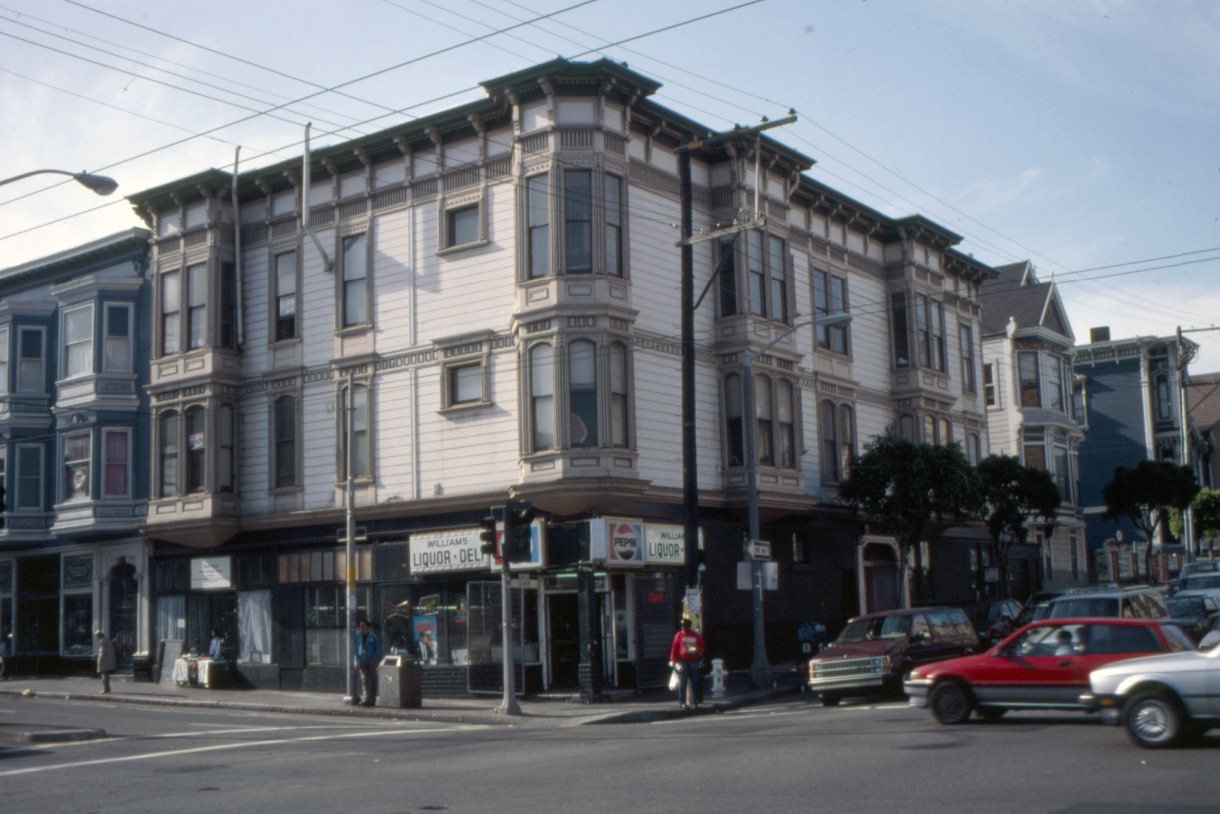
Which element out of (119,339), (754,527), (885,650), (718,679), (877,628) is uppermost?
(119,339)

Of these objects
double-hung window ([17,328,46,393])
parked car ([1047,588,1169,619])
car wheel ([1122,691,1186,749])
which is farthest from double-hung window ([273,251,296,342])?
car wheel ([1122,691,1186,749])

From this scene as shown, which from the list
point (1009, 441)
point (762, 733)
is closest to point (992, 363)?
point (1009, 441)

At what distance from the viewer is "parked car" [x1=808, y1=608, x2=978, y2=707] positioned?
23.7 metres

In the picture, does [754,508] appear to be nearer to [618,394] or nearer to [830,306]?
[618,394]

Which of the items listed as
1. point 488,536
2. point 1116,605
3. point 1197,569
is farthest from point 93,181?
point 1197,569

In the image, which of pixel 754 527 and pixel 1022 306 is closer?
pixel 754 527

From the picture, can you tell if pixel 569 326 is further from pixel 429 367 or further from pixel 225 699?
pixel 225 699

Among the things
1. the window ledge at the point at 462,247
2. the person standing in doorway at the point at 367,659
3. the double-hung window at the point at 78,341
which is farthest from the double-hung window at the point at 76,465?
the person standing in doorway at the point at 367,659

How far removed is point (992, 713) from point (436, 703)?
1374 centimetres

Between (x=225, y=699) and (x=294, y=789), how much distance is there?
1799 centimetres

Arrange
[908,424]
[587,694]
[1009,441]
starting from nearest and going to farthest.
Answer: [587,694]
[908,424]
[1009,441]

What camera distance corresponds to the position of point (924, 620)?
81.9 ft

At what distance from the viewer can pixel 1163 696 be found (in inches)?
556

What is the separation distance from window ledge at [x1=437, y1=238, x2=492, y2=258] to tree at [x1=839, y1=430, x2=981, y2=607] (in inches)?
469
